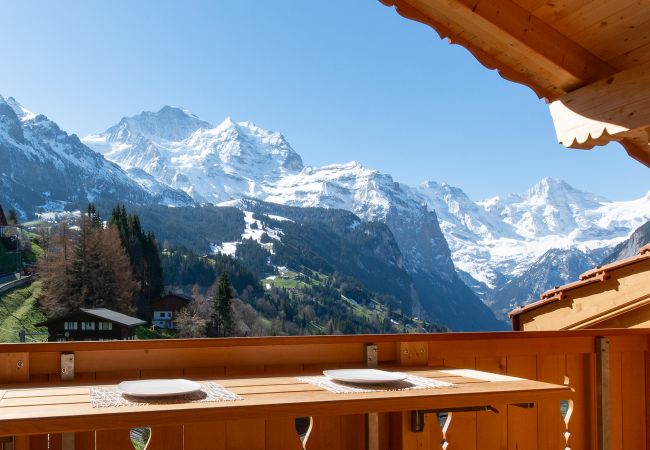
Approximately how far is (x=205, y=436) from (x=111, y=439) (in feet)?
0.82

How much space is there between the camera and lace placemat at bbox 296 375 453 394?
5.23 ft

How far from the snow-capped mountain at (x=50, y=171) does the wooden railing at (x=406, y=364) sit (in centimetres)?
12290

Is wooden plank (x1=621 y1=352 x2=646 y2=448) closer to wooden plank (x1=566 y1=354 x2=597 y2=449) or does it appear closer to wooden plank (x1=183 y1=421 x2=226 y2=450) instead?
wooden plank (x1=566 y1=354 x2=597 y2=449)

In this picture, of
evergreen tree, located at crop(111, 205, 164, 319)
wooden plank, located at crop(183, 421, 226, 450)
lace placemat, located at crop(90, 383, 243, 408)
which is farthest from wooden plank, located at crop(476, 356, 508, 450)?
evergreen tree, located at crop(111, 205, 164, 319)

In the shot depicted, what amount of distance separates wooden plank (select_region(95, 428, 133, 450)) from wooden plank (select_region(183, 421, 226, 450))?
0.16 meters

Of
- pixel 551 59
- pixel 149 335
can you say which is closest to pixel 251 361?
pixel 551 59

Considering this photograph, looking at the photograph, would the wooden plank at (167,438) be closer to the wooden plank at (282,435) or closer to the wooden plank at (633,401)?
the wooden plank at (282,435)

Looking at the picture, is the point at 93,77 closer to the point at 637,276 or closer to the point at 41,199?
the point at 41,199

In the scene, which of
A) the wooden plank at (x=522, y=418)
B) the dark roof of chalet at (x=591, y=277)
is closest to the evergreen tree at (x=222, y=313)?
the dark roof of chalet at (x=591, y=277)

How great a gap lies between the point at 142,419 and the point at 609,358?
1893 millimetres

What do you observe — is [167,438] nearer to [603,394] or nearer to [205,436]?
[205,436]

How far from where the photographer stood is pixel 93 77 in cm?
12444

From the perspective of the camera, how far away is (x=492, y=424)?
2127mm

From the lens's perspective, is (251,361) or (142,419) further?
(251,361)
